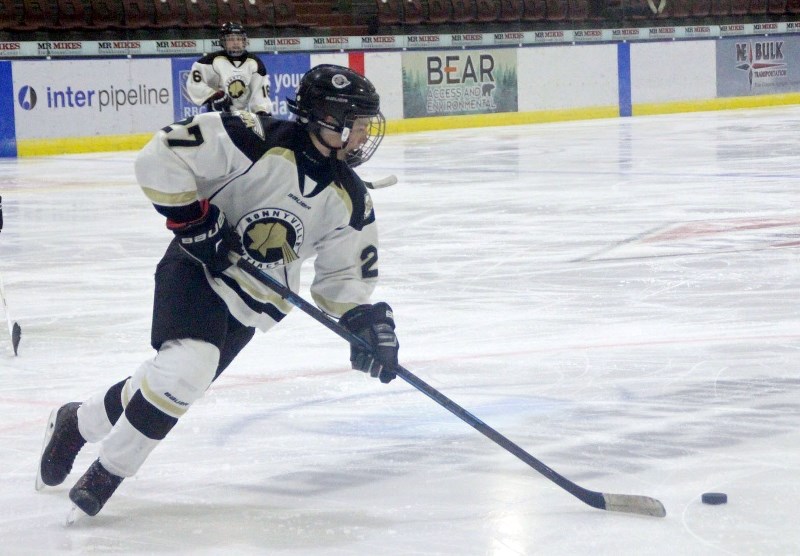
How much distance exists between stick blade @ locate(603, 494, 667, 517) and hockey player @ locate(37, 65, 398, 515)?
0.52 metres

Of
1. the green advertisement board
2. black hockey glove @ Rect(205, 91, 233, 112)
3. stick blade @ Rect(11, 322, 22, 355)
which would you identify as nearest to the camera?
stick blade @ Rect(11, 322, 22, 355)

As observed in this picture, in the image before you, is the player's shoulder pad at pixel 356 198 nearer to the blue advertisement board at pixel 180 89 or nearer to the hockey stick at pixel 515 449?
the hockey stick at pixel 515 449

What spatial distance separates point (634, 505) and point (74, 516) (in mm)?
1065

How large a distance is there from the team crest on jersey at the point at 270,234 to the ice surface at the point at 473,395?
0.49m

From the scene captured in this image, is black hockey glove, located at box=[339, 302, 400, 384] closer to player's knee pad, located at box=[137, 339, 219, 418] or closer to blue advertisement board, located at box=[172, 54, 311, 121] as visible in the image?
player's knee pad, located at box=[137, 339, 219, 418]

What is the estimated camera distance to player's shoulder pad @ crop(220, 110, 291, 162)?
2566mm

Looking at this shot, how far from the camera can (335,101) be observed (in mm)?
2568

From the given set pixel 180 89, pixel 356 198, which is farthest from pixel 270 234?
pixel 180 89

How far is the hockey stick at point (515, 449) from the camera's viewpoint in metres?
2.46

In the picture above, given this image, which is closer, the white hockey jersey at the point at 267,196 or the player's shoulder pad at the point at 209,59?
the white hockey jersey at the point at 267,196

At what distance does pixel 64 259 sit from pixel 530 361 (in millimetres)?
2938

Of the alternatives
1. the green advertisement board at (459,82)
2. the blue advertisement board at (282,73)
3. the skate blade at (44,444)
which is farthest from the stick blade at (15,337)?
the green advertisement board at (459,82)

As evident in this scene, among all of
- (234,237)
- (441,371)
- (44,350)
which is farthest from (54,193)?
(234,237)

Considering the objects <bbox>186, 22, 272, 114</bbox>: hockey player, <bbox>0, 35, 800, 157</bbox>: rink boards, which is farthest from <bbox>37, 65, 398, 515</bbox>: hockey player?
<bbox>0, 35, 800, 157</bbox>: rink boards
